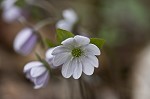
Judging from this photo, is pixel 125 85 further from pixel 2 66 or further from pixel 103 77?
pixel 2 66

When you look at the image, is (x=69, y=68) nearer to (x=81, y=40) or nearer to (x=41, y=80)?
(x=81, y=40)

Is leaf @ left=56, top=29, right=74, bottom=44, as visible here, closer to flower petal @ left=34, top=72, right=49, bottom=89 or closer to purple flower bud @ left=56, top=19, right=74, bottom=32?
flower petal @ left=34, top=72, right=49, bottom=89

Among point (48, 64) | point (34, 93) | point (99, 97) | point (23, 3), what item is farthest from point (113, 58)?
point (48, 64)

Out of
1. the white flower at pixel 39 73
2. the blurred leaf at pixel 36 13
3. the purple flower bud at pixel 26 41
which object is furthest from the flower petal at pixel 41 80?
the blurred leaf at pixel 36 13

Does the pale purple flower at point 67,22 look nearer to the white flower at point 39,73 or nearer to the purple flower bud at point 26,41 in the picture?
the purple flower bud at point 26,41

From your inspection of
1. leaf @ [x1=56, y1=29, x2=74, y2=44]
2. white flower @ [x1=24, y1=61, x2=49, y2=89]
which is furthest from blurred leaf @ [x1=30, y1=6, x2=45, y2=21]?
leaf @ [x1=56, y1=29, x2=74, y2=44]

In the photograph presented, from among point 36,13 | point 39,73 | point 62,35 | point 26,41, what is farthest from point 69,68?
point 36,13
